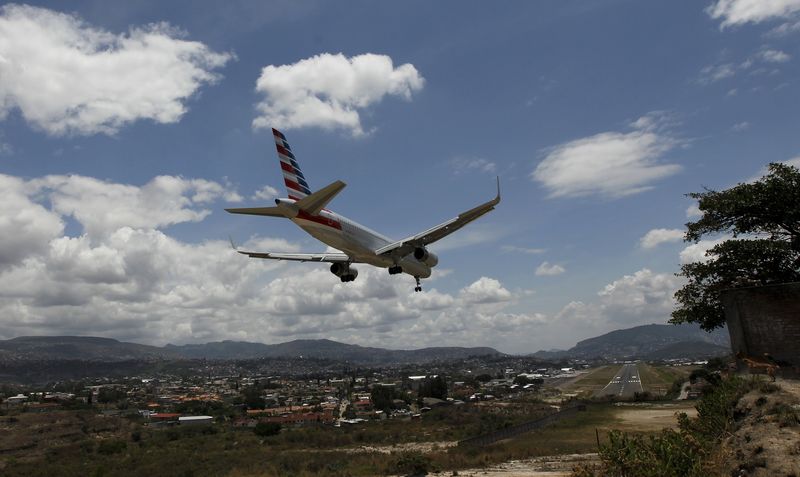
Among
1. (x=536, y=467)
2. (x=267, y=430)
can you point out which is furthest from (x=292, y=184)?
(x=267, y=430)

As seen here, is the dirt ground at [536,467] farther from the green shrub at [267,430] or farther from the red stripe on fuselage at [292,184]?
the green shrub at [267,430]

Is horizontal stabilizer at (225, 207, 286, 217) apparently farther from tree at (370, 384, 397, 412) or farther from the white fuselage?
tree at (370, 384, 397, 412)

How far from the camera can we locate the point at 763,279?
28.9 meters

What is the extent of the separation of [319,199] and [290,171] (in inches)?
156

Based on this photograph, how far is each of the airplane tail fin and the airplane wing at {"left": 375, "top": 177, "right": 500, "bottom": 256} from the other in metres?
5.66

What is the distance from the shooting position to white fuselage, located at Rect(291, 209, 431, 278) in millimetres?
26891

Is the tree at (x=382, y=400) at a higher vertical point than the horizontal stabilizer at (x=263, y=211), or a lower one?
lower

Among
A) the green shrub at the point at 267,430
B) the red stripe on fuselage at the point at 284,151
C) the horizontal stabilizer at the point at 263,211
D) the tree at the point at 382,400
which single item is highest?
the red stripe on fuselage at the point at 284,151

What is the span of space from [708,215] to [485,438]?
102 ft

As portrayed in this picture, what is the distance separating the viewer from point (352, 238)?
2931 centimetres

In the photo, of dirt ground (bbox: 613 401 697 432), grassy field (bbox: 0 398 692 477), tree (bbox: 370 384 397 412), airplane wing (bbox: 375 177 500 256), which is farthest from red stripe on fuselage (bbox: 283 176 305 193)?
tree (bbox: 370 384 397 412)

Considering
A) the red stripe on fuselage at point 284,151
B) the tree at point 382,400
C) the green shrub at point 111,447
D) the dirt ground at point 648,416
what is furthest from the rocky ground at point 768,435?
the tree at point 382,400

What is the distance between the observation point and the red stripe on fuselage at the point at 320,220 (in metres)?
25.8

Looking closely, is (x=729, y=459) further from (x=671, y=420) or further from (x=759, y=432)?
(x=671, y=420)
